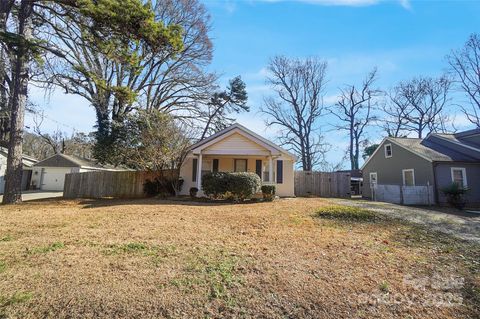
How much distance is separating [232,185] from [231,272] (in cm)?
861

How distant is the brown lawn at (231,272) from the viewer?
3.27m

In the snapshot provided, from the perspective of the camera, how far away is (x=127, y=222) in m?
7.34

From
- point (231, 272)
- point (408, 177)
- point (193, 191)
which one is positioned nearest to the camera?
point (231, 272)

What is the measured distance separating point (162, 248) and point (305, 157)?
92.3 feet

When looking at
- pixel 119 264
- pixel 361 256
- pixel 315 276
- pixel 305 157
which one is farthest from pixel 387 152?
pixel 119 264

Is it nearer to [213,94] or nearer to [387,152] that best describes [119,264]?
[387,152]

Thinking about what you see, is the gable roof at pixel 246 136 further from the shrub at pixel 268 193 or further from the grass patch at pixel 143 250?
the grass patch at pixel 143 250

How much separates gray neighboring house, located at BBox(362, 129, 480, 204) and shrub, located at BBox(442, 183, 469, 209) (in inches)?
28.7

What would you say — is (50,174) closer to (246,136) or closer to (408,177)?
(246,136)

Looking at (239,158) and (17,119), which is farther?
(239,158)

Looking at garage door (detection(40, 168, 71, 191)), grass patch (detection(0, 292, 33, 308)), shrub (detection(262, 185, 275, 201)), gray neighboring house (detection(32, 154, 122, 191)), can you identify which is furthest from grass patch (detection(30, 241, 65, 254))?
garage door (detection(40, 168, 71, 191))

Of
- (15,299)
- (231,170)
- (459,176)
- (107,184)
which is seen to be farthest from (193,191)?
(459,176)

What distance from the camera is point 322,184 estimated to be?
69.1 feet
